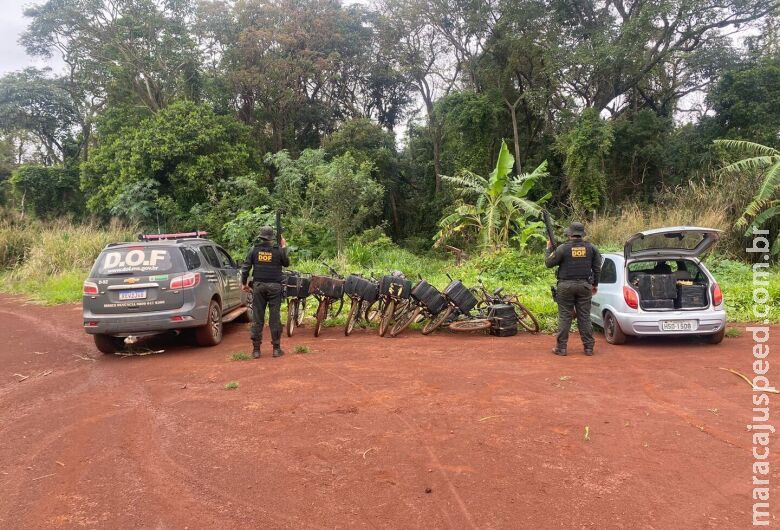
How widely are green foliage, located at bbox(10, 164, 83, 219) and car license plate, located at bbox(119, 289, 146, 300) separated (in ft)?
72.9

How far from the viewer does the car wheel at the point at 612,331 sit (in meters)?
7.60

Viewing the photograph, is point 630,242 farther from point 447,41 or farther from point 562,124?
point 447,41

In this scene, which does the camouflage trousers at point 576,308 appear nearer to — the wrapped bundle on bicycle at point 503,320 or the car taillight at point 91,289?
the wrapped bundle on bicycle at point 503,320

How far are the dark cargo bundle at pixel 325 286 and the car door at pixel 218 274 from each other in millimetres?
1524

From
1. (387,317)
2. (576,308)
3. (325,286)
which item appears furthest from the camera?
(387,317)

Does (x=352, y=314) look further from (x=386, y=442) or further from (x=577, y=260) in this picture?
(x=386, y=442)

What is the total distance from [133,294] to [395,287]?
3.82m

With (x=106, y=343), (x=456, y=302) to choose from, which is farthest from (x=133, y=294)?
(x=456, y=302)

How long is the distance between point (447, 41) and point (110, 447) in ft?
88.2

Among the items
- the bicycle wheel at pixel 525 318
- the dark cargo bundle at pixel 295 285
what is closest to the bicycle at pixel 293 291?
the dark cargo bundle at pixel 295 285

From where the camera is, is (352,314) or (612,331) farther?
(352,314)

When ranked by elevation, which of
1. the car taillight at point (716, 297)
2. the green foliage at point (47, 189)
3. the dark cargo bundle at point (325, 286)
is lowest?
the car taillight at point (716, 297)

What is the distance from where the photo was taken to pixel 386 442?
433 centimetres

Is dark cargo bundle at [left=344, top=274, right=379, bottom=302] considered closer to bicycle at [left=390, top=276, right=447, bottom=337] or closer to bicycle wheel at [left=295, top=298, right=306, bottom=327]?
bicycle at [left=390, top=276, right=447, bottom=337]
